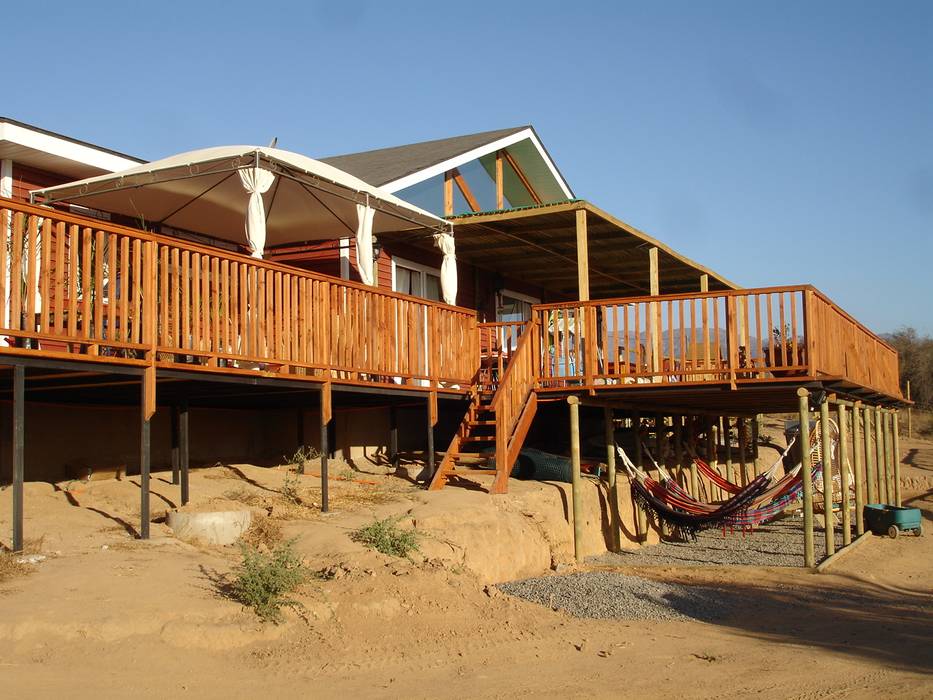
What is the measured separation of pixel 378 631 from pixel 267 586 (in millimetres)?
970

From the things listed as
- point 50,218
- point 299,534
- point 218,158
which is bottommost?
point 299,534

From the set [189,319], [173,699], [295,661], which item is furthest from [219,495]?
[173,699]

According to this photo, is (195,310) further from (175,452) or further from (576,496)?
(576,496)

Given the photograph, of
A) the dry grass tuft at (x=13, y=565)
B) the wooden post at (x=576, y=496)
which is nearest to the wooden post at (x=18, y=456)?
the dry grass tuft at (x=13, y=565)

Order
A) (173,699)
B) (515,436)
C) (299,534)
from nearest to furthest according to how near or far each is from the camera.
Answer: (173,699) → (299,534) → (515,436)

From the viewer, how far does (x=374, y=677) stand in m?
6.88

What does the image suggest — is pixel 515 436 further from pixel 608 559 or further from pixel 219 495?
pixel 219 495

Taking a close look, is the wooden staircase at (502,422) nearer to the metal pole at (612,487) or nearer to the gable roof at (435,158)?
the metal pole at (612,487)

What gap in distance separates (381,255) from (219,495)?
5.86m

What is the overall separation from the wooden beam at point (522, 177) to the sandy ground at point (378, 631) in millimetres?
9880

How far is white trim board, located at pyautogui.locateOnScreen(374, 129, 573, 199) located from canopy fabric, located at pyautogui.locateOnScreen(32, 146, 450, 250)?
162 cm

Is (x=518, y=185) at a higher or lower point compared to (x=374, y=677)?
higher

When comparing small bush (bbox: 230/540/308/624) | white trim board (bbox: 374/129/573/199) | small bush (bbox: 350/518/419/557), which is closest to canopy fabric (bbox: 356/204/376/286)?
white trim board (bbox: 374/129/573/199)

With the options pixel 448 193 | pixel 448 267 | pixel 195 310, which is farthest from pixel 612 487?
pixel 195 310
